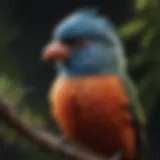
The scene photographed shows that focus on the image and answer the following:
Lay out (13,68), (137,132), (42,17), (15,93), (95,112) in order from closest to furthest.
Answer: (95,112) → (137,132) → (15,93) → (13,68) → (42,17)

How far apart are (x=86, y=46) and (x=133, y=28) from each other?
35cm

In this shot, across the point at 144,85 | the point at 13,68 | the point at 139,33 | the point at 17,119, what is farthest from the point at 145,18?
the point at 17,119

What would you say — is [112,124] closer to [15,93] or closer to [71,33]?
[71,33]

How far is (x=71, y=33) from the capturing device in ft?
3.48

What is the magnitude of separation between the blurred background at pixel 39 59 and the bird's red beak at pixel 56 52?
41 cm

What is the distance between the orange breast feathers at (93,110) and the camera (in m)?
1.06

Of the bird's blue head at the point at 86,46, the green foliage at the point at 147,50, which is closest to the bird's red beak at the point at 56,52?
the bird's blue head at the point at 86,46

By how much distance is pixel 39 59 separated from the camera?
182 cm

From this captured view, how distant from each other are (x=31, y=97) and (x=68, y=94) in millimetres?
678

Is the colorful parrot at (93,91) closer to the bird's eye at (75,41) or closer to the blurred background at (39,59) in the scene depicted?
the bird's eye at (75,41)

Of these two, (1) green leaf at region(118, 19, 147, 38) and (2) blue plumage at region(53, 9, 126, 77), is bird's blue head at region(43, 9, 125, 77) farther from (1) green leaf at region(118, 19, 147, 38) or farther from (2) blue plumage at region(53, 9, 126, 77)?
(1) green leaf at region(118, 19, 147, 38)

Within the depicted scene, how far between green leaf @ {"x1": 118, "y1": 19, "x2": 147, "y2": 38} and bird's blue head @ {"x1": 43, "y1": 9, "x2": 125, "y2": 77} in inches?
→ 9.9

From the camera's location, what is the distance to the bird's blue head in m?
1.06

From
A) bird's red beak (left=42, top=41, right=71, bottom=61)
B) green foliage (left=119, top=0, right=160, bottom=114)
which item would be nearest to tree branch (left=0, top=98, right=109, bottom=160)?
bird's red beak (left=42, top=41, right=71, bottom=61)
